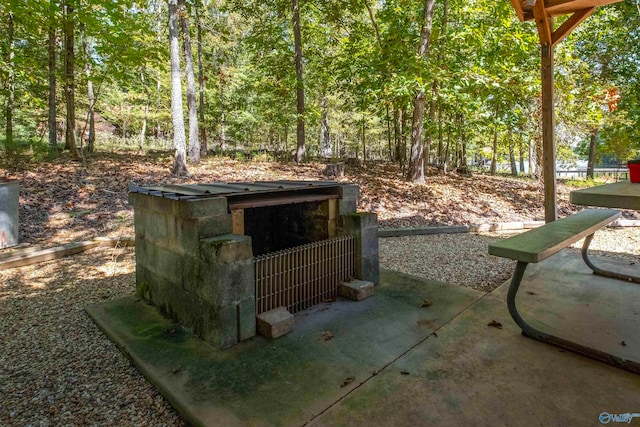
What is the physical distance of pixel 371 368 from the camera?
226 cm

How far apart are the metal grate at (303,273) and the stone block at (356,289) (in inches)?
3.5

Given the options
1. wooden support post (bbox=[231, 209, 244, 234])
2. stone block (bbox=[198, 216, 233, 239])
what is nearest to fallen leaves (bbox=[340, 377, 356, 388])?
stone block (bbox=[198, 216, 233, 239])

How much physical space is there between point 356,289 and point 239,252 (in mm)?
1363

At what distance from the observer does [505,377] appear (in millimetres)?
2164

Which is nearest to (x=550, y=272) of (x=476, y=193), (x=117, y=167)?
(x=476, y=193)

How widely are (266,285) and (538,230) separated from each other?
2526 millimetres

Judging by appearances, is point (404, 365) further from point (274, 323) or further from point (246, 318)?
point (246, 318)

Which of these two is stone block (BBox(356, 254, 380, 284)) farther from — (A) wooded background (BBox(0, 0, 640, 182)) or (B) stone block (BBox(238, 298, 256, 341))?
(A) wooded background (BBox(0, 0, 640, 182))

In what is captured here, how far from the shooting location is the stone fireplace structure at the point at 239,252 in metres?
2.53

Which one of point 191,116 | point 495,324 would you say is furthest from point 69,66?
point 495,324

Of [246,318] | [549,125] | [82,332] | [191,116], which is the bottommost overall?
[82,332]

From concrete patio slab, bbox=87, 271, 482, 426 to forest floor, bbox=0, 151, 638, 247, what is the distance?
12.1 feet

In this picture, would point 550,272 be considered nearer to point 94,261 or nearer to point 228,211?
point 228,211

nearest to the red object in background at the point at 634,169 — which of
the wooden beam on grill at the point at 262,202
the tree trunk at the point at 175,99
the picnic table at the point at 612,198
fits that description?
the picnic table at the point at 612,198
